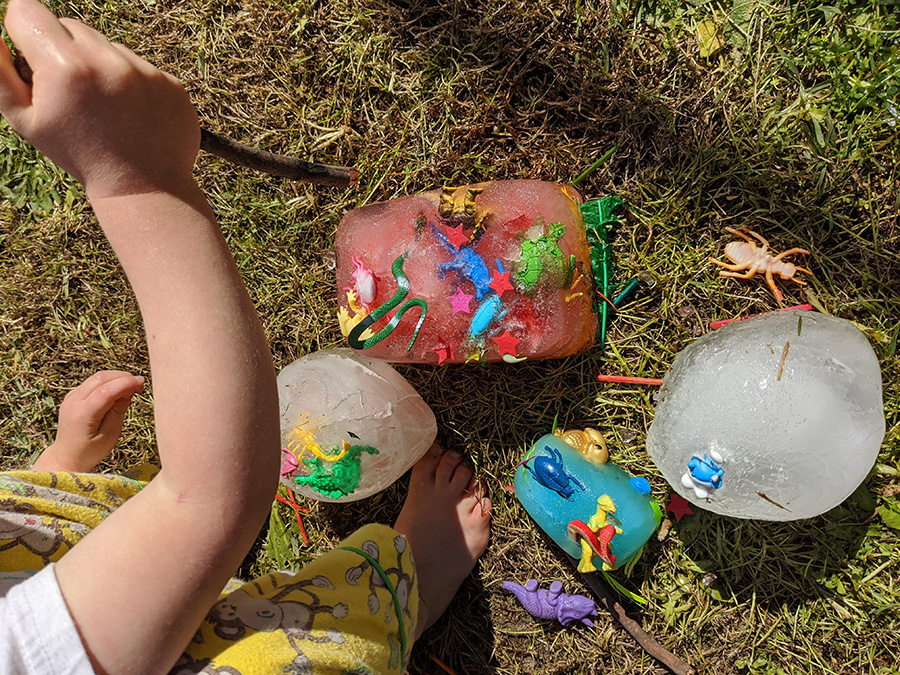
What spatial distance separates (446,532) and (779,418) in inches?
42.9

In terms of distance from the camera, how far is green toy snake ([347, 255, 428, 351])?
66.7 inches

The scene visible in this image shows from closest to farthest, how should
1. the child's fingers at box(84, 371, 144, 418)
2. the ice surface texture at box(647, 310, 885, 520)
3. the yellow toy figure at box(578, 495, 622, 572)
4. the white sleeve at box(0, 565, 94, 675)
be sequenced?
the white sleeve at box(0, 565, 94, 675)
the ice surface texture at box(647, 310, 885, 520)
the yellow toy figure at box(578, 495, 622, 572)
the child's fingers at box(84, 371, 144, 418)

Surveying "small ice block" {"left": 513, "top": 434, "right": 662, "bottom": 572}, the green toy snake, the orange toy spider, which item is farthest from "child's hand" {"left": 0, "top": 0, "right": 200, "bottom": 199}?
the orange toy spider

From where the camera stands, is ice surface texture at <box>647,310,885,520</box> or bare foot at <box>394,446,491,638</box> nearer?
ice surface texture at <box>647,310,885,520</box>

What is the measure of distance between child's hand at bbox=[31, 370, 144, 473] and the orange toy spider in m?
1.87

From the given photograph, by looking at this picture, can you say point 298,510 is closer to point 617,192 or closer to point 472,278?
point 472,278

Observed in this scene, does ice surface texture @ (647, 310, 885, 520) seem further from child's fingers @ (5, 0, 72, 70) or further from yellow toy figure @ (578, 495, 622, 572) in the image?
child's fingers @ (5, 0, 72, 70)

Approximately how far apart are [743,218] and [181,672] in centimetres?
188

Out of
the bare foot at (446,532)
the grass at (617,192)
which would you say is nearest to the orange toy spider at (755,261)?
the grass at (617,192)

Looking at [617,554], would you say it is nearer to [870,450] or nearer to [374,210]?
[870,450]

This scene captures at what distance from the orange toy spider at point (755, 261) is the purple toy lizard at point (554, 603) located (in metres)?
1.12

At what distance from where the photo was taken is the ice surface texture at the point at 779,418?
158 centimetres

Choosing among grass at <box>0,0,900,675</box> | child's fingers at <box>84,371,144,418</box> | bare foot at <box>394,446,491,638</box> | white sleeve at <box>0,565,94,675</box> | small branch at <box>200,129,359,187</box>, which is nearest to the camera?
white sleeve at <box>0,565,94,675</box>

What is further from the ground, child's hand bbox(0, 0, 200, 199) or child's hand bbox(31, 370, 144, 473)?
child's hand bbox(0, 0, 200, 199)
